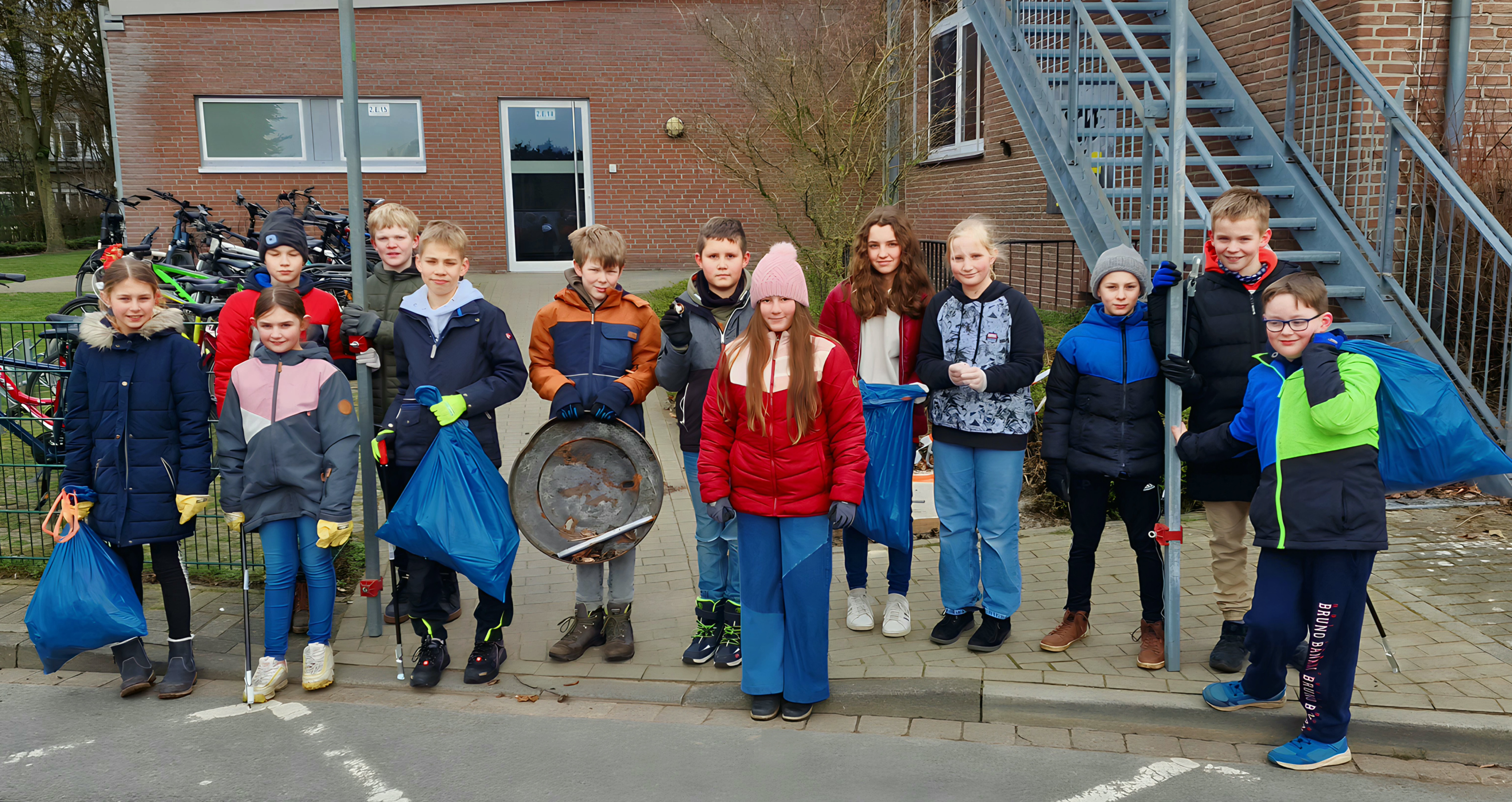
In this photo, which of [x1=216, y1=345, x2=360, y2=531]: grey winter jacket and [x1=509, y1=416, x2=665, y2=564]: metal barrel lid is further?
[x1=509, y1=416, x2=665, y2=564]: metal barrel lid

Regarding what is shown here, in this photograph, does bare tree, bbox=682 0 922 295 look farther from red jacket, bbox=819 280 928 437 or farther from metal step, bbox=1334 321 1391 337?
red jacket, bbox=819 280 928 437

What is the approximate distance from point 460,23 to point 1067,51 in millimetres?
11178

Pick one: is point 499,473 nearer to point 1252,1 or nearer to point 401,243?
point 401,243

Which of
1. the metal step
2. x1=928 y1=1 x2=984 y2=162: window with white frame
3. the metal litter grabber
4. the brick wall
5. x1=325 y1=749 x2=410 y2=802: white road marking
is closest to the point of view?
x1=325 y1=749 x2=410 y2=802: white road marking

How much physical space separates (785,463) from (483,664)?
65.1 inches

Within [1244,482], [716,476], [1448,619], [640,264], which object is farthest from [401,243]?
[640,264]

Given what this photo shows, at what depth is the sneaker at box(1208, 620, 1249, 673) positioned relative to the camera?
13.7 ft

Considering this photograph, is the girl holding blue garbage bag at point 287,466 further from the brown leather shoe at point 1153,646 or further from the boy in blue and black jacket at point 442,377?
the brown leather shoe at point 1153,646

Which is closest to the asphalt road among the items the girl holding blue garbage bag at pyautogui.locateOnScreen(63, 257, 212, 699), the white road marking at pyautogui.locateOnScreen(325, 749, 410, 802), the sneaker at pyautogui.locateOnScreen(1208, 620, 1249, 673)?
the white road marking at pyautogui.locateOnScreen(325, 749, 410, 802)

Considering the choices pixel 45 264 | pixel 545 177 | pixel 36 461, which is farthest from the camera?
pixel 45 264


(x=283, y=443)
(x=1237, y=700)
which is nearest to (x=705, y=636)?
(x=283, y=443)

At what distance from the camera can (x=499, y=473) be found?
4309 mm

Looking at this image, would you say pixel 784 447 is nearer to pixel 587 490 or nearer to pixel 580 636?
pixel 587 490

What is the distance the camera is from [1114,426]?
4152 millimetres
